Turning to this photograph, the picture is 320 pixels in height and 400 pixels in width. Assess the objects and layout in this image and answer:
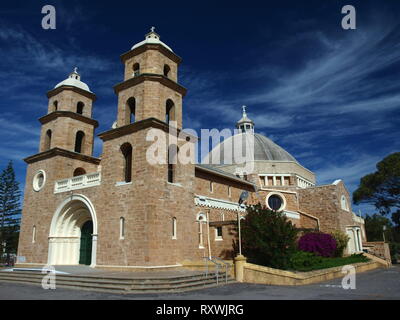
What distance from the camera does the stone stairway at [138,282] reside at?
11.6m

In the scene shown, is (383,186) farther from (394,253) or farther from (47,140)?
(47,140)

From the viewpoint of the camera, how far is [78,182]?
64.3 feet

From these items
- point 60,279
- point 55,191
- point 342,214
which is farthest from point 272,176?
point 60,279

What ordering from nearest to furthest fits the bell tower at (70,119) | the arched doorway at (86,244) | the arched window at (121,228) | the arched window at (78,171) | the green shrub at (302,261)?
the arched window at (121,228)
the green shrub at (302,261)
the arched doorway at (86,244)
the bell tower at (70,119)
the arched window at (78,171)

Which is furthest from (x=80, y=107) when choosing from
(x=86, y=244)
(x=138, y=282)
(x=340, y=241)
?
(x=340, y=241)

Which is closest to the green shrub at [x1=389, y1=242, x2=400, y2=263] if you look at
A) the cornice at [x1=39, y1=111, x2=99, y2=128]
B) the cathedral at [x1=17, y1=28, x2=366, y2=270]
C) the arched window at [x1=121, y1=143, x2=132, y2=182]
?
the cathedral at [x1=17, y1=28, x2=366, y2=270]

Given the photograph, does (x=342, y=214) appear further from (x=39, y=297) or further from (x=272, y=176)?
(x=39, y=297)

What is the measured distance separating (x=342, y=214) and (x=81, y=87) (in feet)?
87.5

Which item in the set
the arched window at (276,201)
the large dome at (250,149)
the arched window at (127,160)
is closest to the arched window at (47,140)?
the arched window at (127,160)

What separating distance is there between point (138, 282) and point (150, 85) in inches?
431

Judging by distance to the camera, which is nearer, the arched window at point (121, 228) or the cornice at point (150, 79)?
the arched window at point (121, 228)

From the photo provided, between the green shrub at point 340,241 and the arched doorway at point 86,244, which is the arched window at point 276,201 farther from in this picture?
the arched doorway at point 86,244

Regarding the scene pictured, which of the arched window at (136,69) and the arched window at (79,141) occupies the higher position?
the arched window at (136,69)

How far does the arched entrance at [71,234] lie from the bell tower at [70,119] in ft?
15.5
